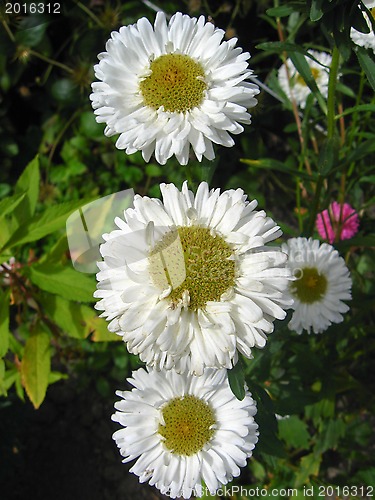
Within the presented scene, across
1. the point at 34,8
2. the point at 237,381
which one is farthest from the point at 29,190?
the point at 34,8

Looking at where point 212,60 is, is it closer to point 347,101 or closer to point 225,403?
point 225,403

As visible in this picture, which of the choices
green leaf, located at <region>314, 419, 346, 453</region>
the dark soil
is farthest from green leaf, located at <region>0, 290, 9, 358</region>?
green leaf, located at <region>314, 419, 346, 453</region>

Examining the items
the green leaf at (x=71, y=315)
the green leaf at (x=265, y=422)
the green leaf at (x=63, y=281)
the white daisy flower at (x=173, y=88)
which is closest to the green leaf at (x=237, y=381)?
the green leaf at (x=265, y=422)

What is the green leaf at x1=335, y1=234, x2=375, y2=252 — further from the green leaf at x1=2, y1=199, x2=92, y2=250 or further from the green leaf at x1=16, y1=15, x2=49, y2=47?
the green leaf at x1=16, y1=15, x2=49, y2=47

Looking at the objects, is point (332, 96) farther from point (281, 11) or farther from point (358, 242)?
point (358, 242)

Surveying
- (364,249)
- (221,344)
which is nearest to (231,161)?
(364,249)

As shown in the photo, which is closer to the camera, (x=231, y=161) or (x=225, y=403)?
(x=225, y=403)

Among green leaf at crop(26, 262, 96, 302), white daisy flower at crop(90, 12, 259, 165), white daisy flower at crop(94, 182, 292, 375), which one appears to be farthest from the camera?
green leaf at crop(26, 262, 96, 302)
